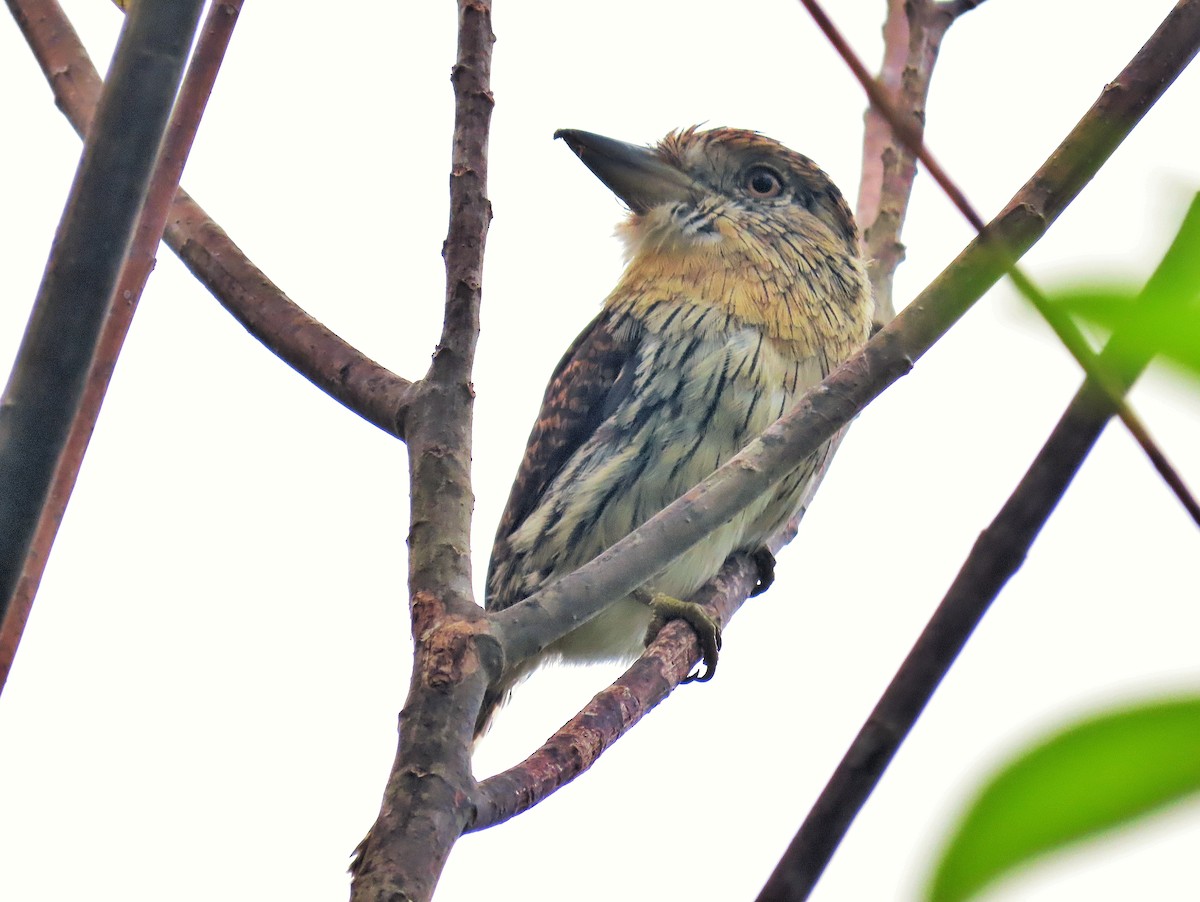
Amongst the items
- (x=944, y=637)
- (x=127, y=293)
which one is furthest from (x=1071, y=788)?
(x=127, y=293)

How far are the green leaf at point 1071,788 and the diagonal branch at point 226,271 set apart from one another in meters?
1.99

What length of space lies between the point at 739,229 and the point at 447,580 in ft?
8.58

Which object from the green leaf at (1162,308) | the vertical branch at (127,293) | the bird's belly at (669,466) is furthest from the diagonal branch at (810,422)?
the bird's belly at (669,466)

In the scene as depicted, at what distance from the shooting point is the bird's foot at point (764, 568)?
3.86 metres

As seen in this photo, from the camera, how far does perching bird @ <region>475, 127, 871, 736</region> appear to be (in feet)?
11.9

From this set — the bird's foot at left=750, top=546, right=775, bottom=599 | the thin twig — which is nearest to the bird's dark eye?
the bird's foot at left=750, top=546, right=775, bottom=599

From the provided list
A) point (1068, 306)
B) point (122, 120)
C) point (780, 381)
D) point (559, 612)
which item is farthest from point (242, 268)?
point (1068, 306)

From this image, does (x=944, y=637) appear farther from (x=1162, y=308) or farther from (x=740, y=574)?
(x=740, y=574)

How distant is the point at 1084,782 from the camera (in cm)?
43

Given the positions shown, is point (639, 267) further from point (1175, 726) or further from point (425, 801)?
point (1175, 726)

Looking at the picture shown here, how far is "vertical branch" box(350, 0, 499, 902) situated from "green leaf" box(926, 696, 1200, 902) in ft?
3.52

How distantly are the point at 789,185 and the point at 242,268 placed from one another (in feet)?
7.93

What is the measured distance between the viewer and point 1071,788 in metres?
0.43

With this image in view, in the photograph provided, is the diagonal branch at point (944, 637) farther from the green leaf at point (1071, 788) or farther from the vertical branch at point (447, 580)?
the vertical branch at point (447, 580)
